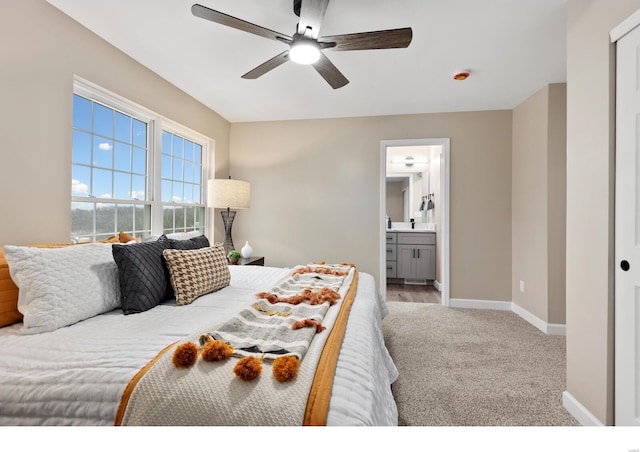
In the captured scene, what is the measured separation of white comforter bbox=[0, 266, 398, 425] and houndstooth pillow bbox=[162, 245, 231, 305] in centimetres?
31

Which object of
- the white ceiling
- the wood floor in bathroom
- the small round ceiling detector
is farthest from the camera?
the wood floor in bathroom

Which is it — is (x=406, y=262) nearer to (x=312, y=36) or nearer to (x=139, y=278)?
(x=312, y=36)

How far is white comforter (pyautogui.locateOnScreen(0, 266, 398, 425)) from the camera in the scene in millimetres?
911

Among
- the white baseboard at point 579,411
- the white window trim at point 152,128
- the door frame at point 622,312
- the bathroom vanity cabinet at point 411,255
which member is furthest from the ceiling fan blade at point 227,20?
the bathroom vanity cabinet at point 411,255

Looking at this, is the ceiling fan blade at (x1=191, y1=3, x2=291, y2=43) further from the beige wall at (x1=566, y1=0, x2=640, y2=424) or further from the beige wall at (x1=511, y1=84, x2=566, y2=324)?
the beige wall at (x1=511, y1=84, x2=566, y2=324)

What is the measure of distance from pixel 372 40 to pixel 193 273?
5.77ft

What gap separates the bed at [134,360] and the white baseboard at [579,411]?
1.28 meters

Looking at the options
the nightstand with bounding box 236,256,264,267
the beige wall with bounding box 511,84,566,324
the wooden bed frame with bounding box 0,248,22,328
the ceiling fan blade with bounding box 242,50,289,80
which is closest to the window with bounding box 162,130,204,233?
the nightstand with bounding box 236,256,264,267

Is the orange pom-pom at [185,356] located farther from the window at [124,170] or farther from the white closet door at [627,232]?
the white closet door at [627,232]

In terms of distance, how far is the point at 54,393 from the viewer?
3.07ft

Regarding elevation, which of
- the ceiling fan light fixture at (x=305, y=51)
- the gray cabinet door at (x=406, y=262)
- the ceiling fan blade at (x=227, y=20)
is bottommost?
the gray cabinet door at (x=406, y=262)

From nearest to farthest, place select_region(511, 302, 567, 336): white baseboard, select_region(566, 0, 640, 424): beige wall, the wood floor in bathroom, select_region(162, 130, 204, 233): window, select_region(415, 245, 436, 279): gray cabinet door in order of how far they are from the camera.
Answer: select_region(566, 0, 640, 424): beige wall
select_region(511, 302, 567, 336): white baseboard
select_region(162, 130, 204, 233): window
the wood floor in bathroom
select_region(415, 245, 436, 279): gray cabinet door

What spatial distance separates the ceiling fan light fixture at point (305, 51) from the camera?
5.77ft
